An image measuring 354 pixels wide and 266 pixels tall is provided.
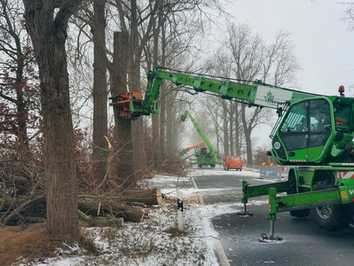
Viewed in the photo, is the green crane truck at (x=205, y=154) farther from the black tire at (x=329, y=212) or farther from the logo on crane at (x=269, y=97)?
the black tire at (x=329, y=212)

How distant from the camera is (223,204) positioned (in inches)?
570

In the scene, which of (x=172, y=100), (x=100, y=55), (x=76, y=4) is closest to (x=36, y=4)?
(x=76, y=4)

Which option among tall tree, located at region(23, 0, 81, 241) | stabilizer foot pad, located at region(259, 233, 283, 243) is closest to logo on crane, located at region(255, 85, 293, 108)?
stabilizer foot pad, located at region(259, 233, 283, 243)

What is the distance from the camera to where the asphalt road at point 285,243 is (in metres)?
7.48

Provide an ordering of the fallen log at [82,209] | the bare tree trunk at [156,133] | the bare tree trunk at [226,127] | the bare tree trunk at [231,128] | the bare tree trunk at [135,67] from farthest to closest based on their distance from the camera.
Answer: the bare tree trunk at [226,127] → the bare tree trunk at [231,128] → the bare tree trunk at [156,133] → the bare tree trunk at [135,67] → the fallen log at [82,209]

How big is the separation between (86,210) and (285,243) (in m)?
4.17

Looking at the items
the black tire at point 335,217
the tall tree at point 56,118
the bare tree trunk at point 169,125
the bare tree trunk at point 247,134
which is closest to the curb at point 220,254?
the tall tree at point 56,118

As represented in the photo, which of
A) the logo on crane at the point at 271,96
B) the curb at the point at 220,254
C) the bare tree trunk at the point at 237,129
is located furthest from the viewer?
the bare tree trunk at the point at 237,129

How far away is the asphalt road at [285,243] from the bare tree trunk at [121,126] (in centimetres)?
359

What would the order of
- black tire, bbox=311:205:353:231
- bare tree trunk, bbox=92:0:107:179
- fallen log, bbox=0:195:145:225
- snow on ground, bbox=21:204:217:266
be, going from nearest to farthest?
snow on ground, bbox=21:204:217:266
fallen log, bbox=0:195:145:225
black tire, bbox=311:205:353:231
bare tree trunk, bbox=92:0:107:179

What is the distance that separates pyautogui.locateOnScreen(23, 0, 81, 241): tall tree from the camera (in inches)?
275

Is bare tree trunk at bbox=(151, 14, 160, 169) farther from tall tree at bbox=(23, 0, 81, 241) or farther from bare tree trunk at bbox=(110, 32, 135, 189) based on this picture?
tall tree at bbox=(23, 0, 81, 241)

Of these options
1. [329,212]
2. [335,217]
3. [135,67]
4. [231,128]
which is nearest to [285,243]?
[335,217]

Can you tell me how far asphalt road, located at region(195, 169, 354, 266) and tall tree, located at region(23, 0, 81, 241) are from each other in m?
2.79
